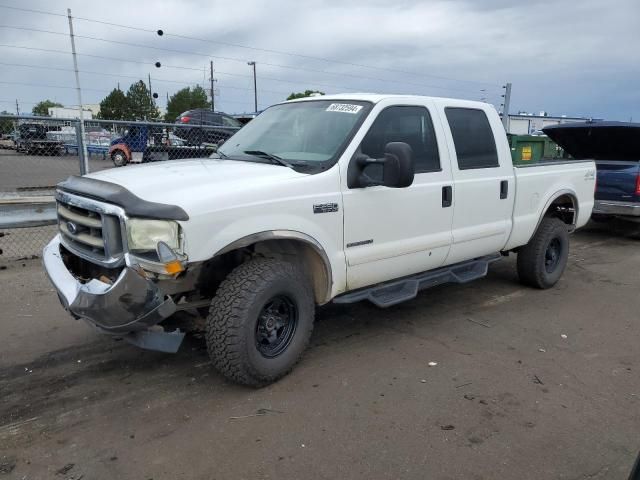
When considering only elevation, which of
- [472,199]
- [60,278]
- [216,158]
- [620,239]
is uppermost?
[216,158]

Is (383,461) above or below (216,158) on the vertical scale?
below

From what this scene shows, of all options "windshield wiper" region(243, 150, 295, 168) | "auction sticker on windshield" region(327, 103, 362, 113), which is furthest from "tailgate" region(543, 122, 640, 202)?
"windshield wiper" region(243, 150, 295, 168)

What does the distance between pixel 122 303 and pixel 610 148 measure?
8879 millimetres

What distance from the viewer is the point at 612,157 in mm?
9344

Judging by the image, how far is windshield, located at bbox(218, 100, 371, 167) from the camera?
3887 millimetres

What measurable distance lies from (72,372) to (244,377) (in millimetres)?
1355

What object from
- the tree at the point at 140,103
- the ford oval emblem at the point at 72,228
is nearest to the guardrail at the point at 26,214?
the ford oval emblem at the point at 72,228

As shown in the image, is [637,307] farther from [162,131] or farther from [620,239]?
[162,131]

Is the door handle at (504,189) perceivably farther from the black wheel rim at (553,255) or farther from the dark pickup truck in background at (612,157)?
the dark pickup truck in background at (612,157)

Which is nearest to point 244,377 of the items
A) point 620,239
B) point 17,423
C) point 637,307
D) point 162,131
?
point 17,423

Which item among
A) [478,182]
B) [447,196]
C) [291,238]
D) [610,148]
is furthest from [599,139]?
[291,238]

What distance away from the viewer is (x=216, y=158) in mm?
4383

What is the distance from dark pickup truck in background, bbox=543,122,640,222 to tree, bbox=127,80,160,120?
183 ft

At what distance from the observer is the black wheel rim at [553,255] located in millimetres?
6078
